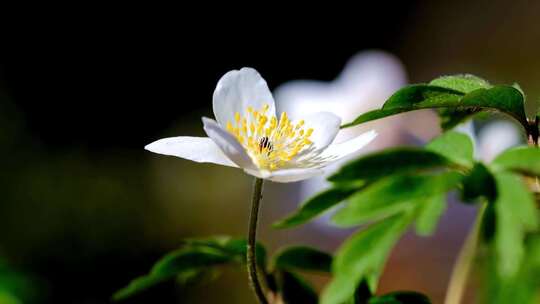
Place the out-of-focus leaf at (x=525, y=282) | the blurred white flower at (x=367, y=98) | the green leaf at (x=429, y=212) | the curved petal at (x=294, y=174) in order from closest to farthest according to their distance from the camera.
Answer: the out-of-focus leaf at (x=525, y=282) → the green leaf at (x=429, y=212) → the curved petal at (x=294, y=174) → the blurred white flower at (x=367, y=98)

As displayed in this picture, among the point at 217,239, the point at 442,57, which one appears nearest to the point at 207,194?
the point at 442,57

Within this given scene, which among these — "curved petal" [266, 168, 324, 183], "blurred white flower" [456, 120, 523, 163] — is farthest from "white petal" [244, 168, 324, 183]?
"blurred white flower" [456, 120, 523, 163]

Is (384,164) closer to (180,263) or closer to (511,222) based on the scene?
(511,222)

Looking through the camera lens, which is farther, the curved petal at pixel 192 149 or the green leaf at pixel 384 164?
the curved petal at pixel 192 149

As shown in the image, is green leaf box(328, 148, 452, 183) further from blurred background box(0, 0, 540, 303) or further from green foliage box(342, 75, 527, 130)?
blurred background box(0, 0, 540, 303)

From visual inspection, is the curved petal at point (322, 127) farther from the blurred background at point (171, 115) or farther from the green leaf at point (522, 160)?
the blurred background at point (171, 115)

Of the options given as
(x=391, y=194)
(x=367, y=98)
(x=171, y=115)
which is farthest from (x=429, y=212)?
(x=171, y=115)

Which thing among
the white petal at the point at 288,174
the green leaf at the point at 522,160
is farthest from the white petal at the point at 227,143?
the green leaf at the point at 522,160
